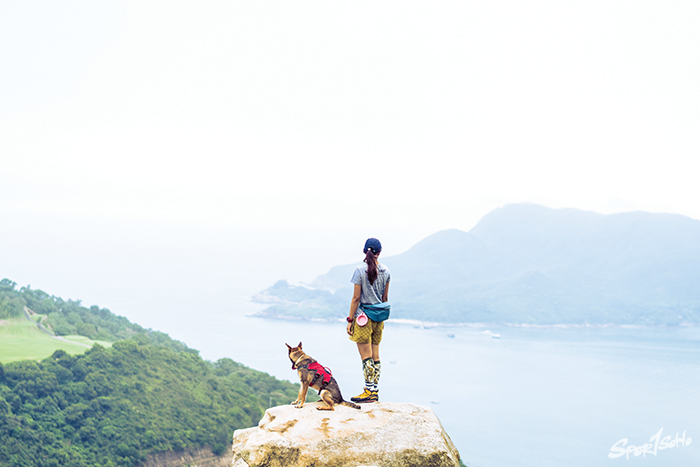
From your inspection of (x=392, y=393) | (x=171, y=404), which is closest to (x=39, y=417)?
(x=171, y=404)

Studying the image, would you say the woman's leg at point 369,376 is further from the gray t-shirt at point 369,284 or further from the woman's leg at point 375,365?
the gray t-shirt at point 369,284

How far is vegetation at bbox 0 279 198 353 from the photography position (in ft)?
159

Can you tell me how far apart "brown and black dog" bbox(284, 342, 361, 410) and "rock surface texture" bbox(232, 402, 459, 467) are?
0.60 feet

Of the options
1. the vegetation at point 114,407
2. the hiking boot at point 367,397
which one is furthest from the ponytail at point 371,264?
the vegetation at point 114,407

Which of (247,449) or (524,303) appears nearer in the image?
(247,449)

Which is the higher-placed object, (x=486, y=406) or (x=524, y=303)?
(x=524, y=303)

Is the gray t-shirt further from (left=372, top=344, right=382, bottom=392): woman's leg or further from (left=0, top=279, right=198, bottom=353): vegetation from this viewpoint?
(left=0, top=279, right=198, bottom=353): vegetation

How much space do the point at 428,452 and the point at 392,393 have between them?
6398cm

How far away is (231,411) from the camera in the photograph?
1501 inches

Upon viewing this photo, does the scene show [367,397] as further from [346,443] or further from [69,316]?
[69,316]

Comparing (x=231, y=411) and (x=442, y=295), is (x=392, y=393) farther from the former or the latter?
(x=442, y=295)

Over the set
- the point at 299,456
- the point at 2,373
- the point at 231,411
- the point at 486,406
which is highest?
the point at 299,456

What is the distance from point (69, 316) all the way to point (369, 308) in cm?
6002

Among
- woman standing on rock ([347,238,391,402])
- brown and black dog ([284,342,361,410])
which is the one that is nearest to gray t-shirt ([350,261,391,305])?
woman standing on rock ([347,238,391,402])
